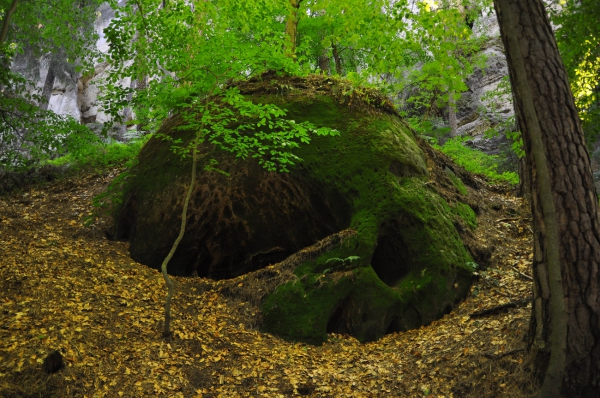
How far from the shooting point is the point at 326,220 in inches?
316

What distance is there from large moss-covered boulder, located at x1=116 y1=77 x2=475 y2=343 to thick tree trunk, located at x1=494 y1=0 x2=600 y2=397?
2877 millimetres

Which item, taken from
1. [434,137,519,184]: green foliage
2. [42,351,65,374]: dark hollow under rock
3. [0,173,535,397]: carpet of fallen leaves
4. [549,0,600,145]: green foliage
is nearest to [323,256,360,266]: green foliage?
[0,173,535,397]: carpet of fallen leaves

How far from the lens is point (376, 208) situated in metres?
7.37

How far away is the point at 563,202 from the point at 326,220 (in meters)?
4.60

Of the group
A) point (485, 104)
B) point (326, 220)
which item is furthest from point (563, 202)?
point (485, 104)

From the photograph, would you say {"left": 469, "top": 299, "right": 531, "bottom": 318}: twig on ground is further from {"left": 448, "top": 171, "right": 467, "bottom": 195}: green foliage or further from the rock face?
the rock face

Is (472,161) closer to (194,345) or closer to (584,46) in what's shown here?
(584,46)

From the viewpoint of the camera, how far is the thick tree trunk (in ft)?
12.3

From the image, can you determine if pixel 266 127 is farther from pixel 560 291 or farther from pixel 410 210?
pixel 560 291

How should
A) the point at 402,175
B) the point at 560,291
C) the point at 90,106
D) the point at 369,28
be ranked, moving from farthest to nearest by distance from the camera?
1. the point at 90,106
2. the point at 402,175
3. the point at 369,28
4. the point at 560,291

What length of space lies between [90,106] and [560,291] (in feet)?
126

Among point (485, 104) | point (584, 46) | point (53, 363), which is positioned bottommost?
point (53, 363)

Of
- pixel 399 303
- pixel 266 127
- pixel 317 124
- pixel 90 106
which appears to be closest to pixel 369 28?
pixel 317 124

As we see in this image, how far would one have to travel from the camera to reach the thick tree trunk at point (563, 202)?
12.3 feet
